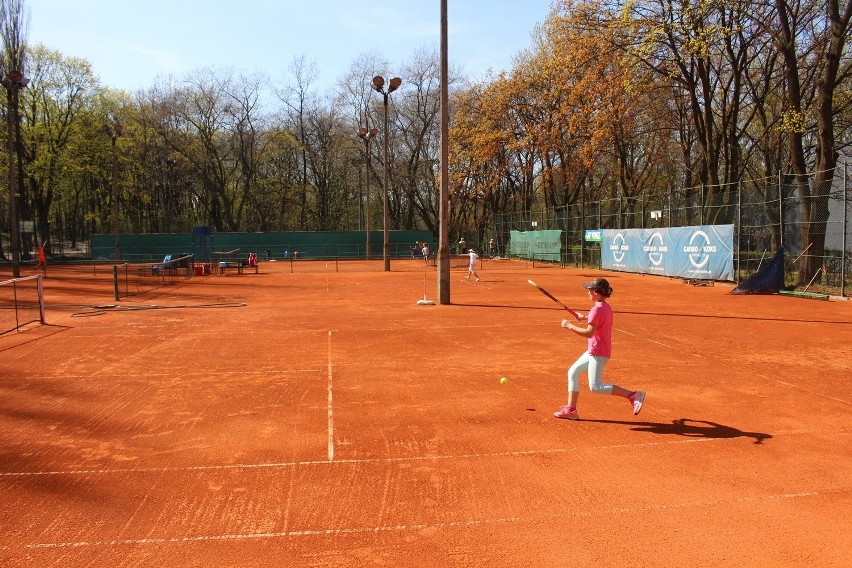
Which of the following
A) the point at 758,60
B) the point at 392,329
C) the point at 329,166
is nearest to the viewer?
the point at 392,329

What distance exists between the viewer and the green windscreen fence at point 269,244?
5269 centimetres

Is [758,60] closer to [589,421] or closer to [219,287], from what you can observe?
[219,287]

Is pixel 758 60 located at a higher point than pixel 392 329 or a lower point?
higher

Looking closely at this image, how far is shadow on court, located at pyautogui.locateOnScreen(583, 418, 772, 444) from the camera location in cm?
607

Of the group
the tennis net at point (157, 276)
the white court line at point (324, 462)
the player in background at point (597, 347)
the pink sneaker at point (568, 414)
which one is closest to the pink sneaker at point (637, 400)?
the player in background at point (597, 347)

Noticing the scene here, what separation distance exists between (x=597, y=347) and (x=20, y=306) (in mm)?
18317

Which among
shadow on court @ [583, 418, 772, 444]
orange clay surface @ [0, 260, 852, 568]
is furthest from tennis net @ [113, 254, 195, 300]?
shadow on court @ [583, 418, 772, 444]

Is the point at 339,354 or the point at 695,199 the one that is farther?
the point at 695,199

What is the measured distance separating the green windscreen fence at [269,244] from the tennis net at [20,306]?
2746 cm

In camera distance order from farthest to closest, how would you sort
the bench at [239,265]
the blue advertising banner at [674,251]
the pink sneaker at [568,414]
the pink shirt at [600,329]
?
the bench at [239,265], the blue advertising banner at [674,251], the pink sneaker at [568,414], the pink shirt at [600,329]

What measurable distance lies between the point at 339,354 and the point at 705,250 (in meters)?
20.3

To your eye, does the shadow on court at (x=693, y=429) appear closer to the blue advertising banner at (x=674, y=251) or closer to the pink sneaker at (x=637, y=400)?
the pink sneaker at (x=637, y=400)

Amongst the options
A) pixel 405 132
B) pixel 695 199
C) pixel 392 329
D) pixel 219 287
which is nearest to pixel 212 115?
pixel 405 132

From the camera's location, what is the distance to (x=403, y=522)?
4.26m
